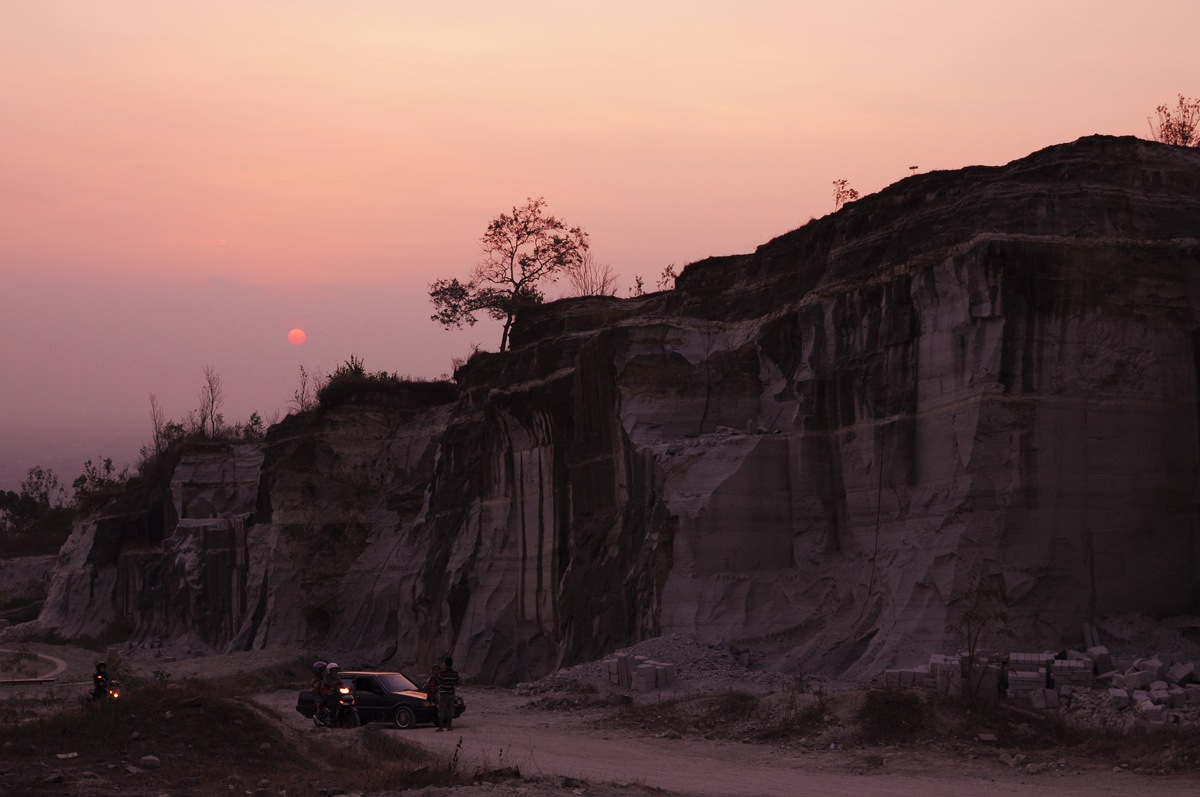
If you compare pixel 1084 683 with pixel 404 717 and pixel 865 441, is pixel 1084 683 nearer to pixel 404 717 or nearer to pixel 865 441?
pixel 865 441

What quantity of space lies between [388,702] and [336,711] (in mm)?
1126

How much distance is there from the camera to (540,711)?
1247 inches

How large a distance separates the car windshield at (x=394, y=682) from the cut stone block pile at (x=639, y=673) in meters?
4.31

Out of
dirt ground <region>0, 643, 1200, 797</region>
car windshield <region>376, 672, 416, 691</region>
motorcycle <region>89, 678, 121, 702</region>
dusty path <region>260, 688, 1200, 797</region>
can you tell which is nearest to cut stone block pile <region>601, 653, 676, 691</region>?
dirt ground <region>0, 643, 1200, 797</region>

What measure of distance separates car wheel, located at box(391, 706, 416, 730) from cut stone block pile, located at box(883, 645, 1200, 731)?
9192 mm

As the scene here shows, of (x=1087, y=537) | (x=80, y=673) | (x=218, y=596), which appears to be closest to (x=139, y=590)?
(x=218, y=596)

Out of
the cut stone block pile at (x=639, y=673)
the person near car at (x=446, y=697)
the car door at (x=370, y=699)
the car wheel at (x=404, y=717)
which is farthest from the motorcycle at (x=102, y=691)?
the cut stone block pile at (x=639, y=673)

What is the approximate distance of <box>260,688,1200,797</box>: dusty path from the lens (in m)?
20.6

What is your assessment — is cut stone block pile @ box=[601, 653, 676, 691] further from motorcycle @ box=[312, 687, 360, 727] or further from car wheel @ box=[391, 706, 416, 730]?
motorcycle @ box=[312, 687, 360, 727]

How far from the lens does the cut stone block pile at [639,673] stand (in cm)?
3111

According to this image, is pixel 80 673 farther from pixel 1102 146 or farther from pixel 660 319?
pixel 1102 146

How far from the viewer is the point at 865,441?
107ft

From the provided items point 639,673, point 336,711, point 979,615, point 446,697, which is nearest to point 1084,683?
point 979,615

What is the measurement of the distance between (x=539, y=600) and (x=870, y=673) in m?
15.6
